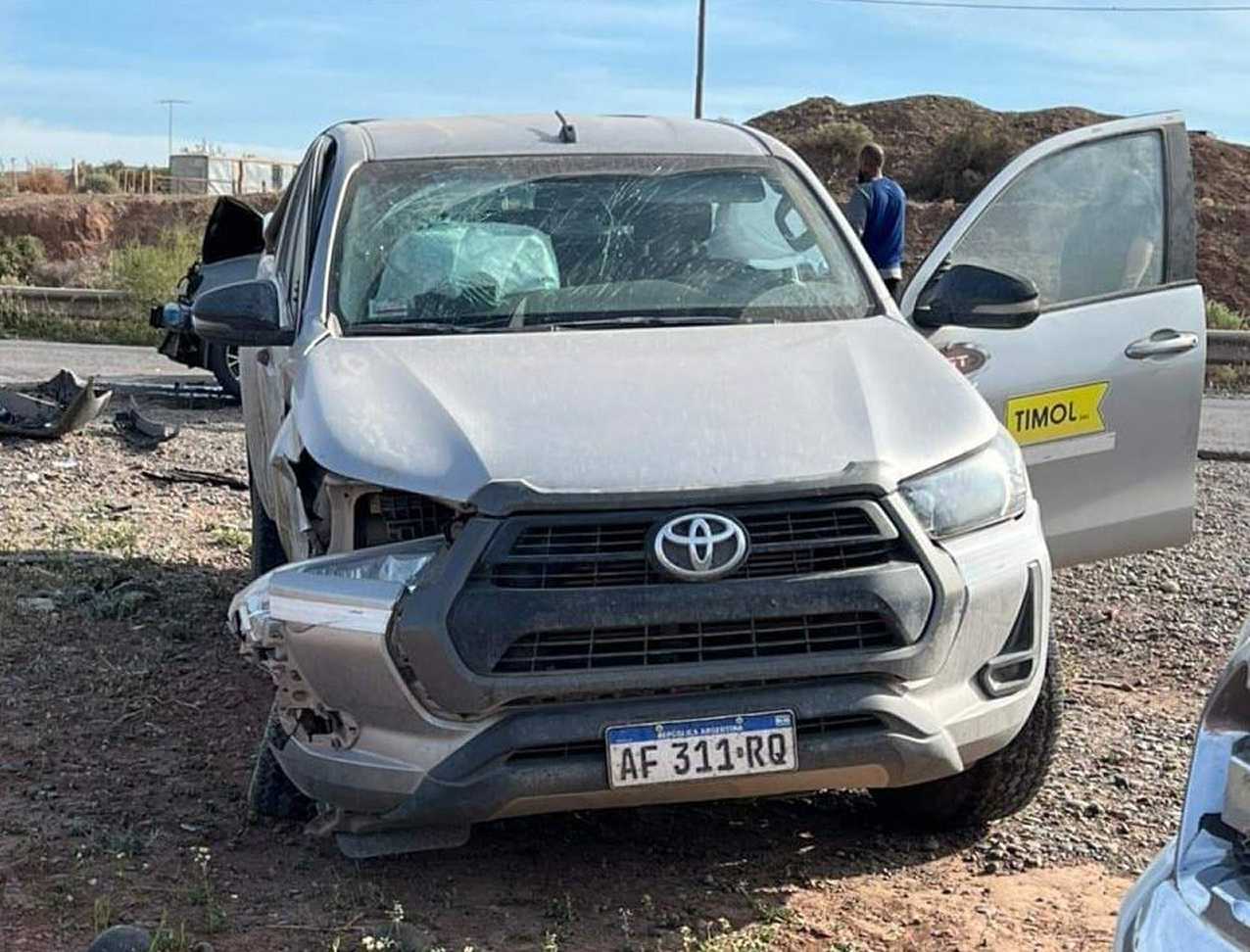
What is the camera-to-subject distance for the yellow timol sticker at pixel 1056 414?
16.8ft

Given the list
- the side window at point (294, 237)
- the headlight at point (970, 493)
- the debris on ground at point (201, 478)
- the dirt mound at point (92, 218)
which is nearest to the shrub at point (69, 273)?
the dirt mound at point (92, 218)

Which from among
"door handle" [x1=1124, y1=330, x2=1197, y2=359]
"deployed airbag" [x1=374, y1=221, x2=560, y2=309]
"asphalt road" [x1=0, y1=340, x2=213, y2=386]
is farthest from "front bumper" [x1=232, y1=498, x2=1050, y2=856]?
"asphalt road" [x1=0, y1=340, x2=213, y2=386]

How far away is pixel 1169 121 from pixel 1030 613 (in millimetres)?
2444

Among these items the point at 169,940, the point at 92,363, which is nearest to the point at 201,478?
the point at 169,940

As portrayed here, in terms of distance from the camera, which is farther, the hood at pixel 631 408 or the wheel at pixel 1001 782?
the wheel at pixel 1001 782

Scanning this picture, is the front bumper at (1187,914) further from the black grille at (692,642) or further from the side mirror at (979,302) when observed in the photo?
the side mirror at (979,302)

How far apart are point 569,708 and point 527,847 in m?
0.93

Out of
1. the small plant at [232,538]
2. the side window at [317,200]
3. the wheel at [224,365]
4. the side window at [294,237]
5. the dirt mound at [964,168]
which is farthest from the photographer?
the dirt mound at [964,168]

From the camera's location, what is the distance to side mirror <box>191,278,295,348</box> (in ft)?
15.3

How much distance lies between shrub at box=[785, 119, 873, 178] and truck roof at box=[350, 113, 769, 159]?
38.9 meters

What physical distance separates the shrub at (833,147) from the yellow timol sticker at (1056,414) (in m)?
39.3

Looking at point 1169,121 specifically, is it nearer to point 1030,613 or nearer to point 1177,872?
point 1030,613

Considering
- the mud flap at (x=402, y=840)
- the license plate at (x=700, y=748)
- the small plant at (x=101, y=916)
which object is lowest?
the small plant at (x=101, y=916)

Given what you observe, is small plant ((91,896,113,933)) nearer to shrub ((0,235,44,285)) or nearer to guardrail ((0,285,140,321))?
guardrail ((0,285,140,321))
